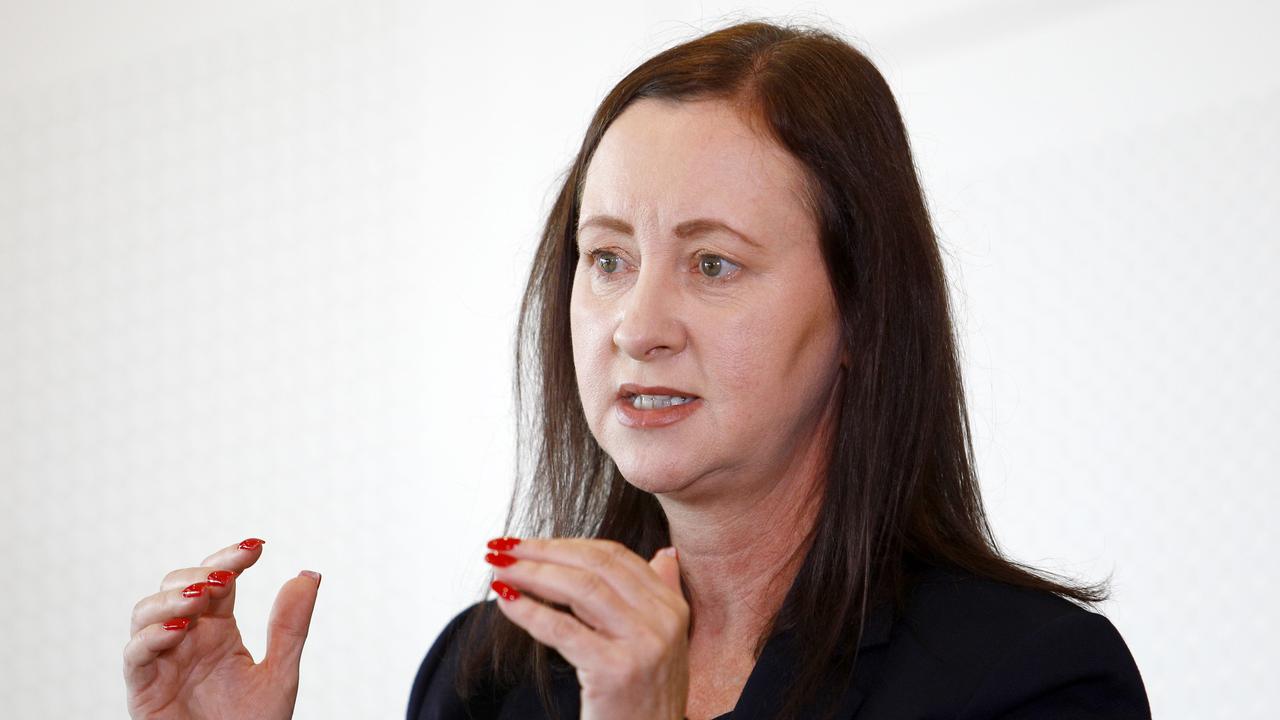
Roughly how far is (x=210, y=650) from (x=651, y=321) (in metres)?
0.64

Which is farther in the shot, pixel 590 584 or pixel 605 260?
pixel 605 260

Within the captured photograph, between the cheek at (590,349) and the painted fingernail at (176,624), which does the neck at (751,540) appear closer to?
the cheek at (590,349)

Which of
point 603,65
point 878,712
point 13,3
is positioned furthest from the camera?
point 13,3

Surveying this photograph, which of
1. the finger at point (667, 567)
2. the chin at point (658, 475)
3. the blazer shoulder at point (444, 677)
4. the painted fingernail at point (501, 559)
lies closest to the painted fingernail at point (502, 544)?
the painted fingernail at point (501, 559)

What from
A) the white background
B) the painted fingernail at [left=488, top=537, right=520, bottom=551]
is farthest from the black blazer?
the white background

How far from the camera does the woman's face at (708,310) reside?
129cm

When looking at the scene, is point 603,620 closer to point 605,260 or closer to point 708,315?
point 708,315

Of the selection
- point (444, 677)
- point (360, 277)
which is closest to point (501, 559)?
point (444, 677)

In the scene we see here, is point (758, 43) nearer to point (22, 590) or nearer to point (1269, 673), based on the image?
point (1269, 673)

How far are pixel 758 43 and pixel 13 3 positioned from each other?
3087mm

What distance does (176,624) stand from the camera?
1354 mm

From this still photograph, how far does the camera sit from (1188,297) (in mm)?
2348

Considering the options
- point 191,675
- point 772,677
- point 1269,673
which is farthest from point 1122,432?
point 191,675

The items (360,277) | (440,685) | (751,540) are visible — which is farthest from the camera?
(360,277)
